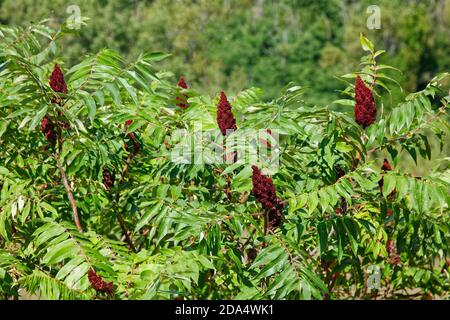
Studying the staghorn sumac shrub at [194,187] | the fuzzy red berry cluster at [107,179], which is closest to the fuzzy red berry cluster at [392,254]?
the staghorn sumac shrub at [194,187]

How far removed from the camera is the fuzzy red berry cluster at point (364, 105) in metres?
4.49

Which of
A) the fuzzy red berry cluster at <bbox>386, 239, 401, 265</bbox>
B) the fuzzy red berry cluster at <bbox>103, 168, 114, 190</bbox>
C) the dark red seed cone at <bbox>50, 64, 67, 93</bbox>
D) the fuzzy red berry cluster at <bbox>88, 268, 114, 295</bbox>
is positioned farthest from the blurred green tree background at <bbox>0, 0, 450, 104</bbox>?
the fuzzy red berry cluster at <bbox>88, 268, 114, 295</bbox>

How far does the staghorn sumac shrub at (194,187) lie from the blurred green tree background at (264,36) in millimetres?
37691

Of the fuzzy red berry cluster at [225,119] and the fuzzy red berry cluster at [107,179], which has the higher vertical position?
the fuzzy red berry cluster at [225,119]

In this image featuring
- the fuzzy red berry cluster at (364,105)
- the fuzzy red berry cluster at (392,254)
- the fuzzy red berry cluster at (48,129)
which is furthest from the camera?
the fuzzy red berry cluster at (392,254)

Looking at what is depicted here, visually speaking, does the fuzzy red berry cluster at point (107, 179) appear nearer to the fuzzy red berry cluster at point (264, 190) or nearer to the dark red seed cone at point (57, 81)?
the dark red seed cone at point (57, 81)

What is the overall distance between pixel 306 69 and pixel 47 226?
52157 mm

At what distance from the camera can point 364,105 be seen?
4.52 m

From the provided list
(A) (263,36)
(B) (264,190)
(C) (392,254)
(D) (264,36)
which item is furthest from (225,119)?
(D) (264,36)

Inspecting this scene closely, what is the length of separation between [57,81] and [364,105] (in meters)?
1.68

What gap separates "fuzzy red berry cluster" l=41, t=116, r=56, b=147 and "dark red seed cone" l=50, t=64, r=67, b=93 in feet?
0.59

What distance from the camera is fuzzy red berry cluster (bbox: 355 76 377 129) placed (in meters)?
4.49

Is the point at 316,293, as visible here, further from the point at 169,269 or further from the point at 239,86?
the point at 239,86

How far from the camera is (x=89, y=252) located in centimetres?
425
